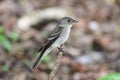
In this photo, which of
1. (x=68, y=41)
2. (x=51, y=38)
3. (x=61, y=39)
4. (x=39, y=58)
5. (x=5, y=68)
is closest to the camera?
(x=39, y=58)

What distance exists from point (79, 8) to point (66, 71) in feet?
14.7

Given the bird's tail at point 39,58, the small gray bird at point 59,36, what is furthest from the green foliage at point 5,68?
the bird's tail at point 39,58

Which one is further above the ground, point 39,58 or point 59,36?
point 59,36

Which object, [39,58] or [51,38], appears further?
Result: [51,38]

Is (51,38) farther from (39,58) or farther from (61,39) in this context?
(39,58)

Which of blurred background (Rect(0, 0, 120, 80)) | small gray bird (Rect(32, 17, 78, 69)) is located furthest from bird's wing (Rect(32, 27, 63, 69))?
blurred background (Rect(0, 0, 120, 80))

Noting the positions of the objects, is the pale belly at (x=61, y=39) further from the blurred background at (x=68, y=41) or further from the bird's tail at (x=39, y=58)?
the blurred background at (x=68, y=41)

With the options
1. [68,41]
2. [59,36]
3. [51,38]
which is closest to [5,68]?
[68,41]

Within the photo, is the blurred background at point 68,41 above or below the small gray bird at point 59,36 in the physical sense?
below

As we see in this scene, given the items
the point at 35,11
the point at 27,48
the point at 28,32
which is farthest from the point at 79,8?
the point at 27,48

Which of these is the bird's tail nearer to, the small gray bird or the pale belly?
the small gray bird

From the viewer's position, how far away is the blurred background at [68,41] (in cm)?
959

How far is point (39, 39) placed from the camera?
10898 millimetres

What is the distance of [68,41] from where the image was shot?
1146 cm
